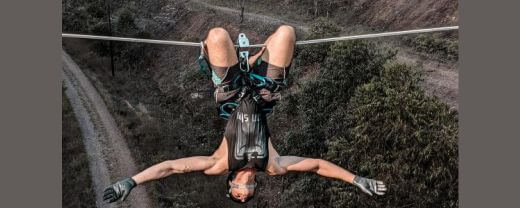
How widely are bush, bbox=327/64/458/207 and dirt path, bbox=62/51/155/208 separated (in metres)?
2.27

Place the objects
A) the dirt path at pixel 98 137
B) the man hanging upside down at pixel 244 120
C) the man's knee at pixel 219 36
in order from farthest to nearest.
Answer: the dirt path at pixel 98 137 → the man hanging upside down at pixel 244 120 → the man's knee at pixel 219 36

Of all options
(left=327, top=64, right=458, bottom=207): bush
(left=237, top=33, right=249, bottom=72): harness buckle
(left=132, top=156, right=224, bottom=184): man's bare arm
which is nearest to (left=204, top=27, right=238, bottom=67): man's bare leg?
(left=237, top=33, right=249, bottom=72): harness buckle

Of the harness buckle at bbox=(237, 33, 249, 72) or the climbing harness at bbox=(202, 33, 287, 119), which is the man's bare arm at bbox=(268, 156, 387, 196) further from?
the harness buckle at bbox=(237, 33, 249, 72)

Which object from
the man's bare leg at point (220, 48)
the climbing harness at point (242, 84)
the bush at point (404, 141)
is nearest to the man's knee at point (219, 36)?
the man's bare leg at point (220, 48)

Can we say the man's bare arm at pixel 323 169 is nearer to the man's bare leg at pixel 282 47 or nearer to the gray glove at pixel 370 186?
the gray glove at pixel 370 186

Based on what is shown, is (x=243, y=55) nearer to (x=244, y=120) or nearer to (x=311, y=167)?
(x=244, y=120)

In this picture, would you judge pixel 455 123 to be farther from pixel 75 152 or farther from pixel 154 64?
pixel 75 152

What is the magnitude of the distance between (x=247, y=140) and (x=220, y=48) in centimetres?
56

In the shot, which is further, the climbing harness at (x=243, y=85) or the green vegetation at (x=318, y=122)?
the green vegetation at (x=318, y=122)

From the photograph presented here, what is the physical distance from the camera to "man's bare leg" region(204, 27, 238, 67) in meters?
3.32

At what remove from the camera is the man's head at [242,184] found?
3521 millimetres

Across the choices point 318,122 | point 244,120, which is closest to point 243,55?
point 244,120

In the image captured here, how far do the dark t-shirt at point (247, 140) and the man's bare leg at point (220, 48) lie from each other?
26cm

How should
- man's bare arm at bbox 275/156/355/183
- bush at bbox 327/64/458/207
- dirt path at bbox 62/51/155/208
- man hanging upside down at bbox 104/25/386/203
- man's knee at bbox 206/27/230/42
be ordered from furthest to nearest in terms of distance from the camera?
dirt path at bbox 62/51/155/208
bush at bbox 327/64/458/207
man's bare arm at bbox 275/156/355/183
man hanging upside down at bbox 104/25/386/203
man's knee at bbox 206/27/230/42
